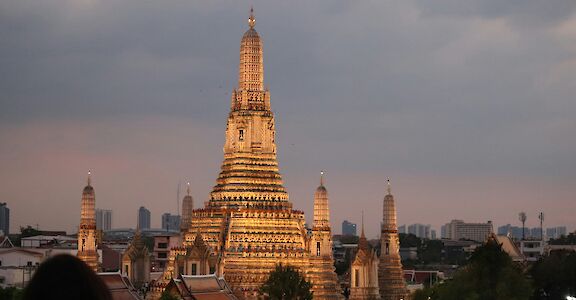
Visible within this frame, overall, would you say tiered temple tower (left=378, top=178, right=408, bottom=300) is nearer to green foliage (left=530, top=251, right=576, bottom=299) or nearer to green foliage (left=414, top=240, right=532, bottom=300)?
green foliage (left=530, top=251, right=576, bottom=299)

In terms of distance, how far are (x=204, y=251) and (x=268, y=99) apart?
10.6 meters

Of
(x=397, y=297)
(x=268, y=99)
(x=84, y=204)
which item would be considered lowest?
(x=397, y=297)

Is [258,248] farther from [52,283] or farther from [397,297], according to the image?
[52,283]

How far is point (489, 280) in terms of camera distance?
52.3 m

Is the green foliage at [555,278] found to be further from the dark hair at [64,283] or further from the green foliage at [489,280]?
the dark hair at [64,283]

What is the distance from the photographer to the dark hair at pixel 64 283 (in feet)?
18.8

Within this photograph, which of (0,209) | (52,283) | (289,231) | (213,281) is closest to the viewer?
(52,283)

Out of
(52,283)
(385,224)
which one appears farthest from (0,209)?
(52,283)

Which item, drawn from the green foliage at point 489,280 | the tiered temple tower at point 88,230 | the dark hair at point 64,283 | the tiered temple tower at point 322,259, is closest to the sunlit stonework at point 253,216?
the tiered temple tower at point 322,259

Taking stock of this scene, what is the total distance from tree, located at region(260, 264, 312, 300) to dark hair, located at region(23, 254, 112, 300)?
51065 millimetres

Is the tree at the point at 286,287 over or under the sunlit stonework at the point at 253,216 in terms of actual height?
under

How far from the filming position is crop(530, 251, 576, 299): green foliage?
208 feet

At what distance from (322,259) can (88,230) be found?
36.9 ft

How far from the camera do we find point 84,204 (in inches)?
2650
